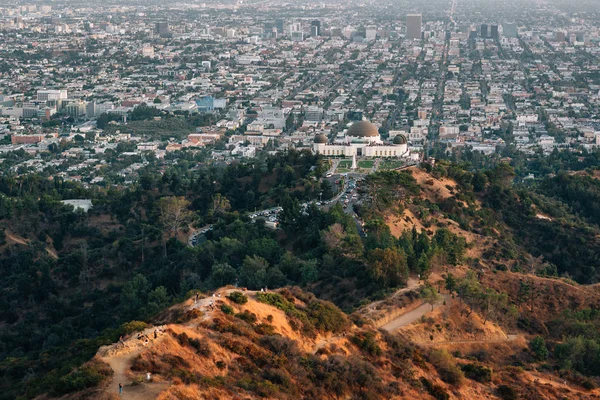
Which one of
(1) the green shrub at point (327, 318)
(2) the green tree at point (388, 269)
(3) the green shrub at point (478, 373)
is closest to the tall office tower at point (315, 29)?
(2) the green tree at point (388, 269)

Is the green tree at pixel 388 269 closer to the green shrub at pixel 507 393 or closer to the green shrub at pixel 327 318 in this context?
the green shrub at pixel 327 318

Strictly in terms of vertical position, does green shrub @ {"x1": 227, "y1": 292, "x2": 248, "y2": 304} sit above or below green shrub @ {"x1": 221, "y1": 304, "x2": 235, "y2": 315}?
below

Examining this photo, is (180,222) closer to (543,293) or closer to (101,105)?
(543,293)

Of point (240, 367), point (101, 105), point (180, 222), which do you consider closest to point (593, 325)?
point (240, 367)

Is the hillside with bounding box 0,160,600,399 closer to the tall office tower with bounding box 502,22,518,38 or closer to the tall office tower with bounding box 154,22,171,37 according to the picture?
the tall office tower with bounding box 154,22,171,37

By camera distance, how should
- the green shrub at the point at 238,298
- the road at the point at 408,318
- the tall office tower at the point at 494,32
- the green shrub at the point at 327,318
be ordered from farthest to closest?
the tall office tower at the point at 494,32 → the road at the point at 408,318 → the green shrub at the point at 327,318 → the green shrub at the point at 238,298

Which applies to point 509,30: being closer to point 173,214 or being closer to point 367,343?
point 173,214

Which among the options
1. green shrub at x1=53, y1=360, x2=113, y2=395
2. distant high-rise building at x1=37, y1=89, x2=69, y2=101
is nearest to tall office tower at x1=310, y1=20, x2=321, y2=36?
distant high-rise building at x1=37, y1=89, x2=69, y2=101
